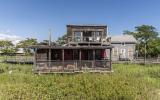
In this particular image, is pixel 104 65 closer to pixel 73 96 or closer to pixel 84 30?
pixel 84 30

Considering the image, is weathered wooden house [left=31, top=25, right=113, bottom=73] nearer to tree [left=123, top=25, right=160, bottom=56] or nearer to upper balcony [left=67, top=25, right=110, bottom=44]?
upper balcony [left=67, top=25, right=110, bottom=44]

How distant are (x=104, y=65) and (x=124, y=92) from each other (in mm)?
11965

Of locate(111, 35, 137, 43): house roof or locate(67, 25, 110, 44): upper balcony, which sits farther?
locate(111, 35, 137, 43): house roof

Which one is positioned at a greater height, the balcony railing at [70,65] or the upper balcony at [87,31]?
the upper balcony at [87,31]

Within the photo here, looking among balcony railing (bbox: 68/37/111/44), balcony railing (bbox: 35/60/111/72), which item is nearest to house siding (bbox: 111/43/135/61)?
balcony railing (bbox: 68/37/111/44)

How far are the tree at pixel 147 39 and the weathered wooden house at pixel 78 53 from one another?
33.1 metres

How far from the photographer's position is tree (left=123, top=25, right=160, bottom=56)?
64.6 m

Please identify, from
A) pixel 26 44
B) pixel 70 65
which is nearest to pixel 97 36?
pixel 70 65

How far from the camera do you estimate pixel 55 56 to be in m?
32.4

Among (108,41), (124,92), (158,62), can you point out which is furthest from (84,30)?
(124,92)

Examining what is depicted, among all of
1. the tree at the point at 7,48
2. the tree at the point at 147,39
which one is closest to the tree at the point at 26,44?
the tree at the point at 7,48

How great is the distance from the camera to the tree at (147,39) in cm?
6456

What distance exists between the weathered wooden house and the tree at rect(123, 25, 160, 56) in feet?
109

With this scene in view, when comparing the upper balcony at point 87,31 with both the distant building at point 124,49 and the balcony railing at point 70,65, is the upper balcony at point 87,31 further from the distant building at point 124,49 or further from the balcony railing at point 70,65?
the distant building at point 124,49
